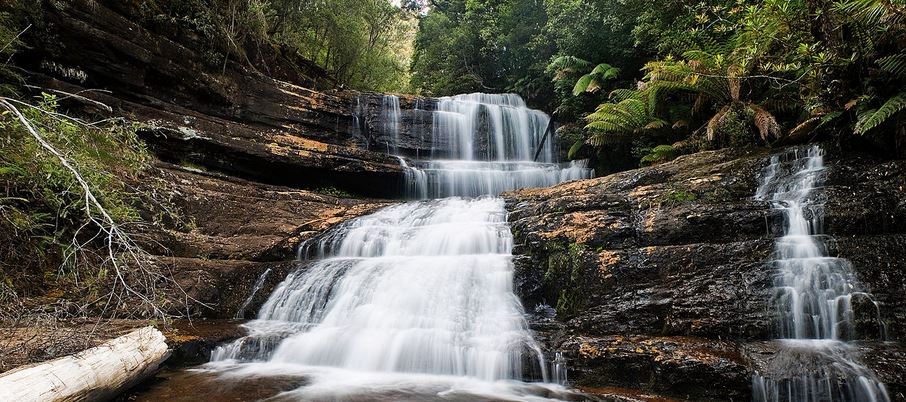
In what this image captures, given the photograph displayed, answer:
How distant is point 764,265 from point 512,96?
473 inches

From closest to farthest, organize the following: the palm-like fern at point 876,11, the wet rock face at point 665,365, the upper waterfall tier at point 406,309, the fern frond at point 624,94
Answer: the wet rock face at point 665,365 < the palm-like fern at point 876,11 < the upper waterfall tier at point 406,309 < the fern frond at point 624,94

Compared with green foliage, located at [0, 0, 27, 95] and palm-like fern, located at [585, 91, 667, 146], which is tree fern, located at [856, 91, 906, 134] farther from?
green foliage, located at [0, 0, 27, 95]

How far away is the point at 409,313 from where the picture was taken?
5.16m

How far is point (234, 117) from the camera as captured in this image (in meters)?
10.1

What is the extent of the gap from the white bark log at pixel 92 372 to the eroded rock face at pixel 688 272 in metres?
3.49

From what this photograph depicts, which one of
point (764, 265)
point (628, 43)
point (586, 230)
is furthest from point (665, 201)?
point (628, 43)

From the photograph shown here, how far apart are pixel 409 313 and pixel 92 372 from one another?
2921 millimetres

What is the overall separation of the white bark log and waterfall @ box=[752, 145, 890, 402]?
15.2 ft

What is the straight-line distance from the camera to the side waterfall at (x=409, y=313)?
4.11 m

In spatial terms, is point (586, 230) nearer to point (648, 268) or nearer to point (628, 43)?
point (648, 268)

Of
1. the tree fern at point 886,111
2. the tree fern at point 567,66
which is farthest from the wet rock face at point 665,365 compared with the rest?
the tree fern at point 567,66

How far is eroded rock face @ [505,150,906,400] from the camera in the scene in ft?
11.4

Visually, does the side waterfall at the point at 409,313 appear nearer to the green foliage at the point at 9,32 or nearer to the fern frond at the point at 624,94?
the fern frond at the point at 624,94

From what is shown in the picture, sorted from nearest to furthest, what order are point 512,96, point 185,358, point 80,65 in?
1. point 185,358
2. point 80,65
3. point 512,96
